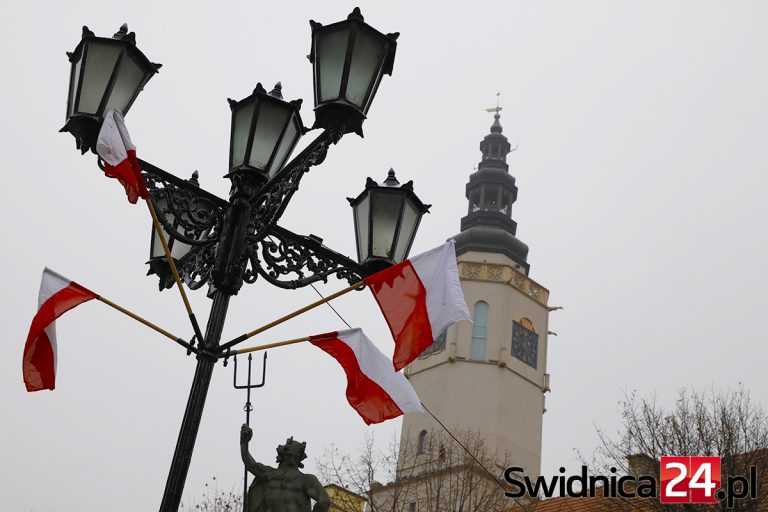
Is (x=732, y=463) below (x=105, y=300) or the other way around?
the other way around

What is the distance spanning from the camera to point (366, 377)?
7.28 m

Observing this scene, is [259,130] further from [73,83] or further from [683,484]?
[683,484]

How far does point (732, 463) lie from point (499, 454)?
24.9 meters

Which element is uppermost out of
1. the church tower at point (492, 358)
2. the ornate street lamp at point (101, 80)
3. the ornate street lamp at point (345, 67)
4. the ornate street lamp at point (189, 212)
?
the church tower at point (492, 358)

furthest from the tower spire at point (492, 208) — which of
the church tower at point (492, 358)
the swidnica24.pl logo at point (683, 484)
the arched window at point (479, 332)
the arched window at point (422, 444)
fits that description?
the swidnica24.pl logo at point (683, 484)

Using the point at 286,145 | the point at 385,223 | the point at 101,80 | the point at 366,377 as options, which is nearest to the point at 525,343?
the point at 366,377

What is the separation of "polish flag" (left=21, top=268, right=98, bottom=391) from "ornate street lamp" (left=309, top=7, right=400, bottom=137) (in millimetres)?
1934

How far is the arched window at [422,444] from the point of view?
45.2 meters

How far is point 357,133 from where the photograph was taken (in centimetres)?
663

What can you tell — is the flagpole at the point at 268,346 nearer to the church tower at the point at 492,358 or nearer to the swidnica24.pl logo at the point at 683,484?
the swidnica24.pl logo at the point at 683,484


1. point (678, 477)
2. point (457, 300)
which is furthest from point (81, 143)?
point (678, 477)

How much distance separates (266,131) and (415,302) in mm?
1484

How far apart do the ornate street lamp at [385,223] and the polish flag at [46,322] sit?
1787 mm

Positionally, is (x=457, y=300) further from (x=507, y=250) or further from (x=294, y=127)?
(x=507, y=250)
